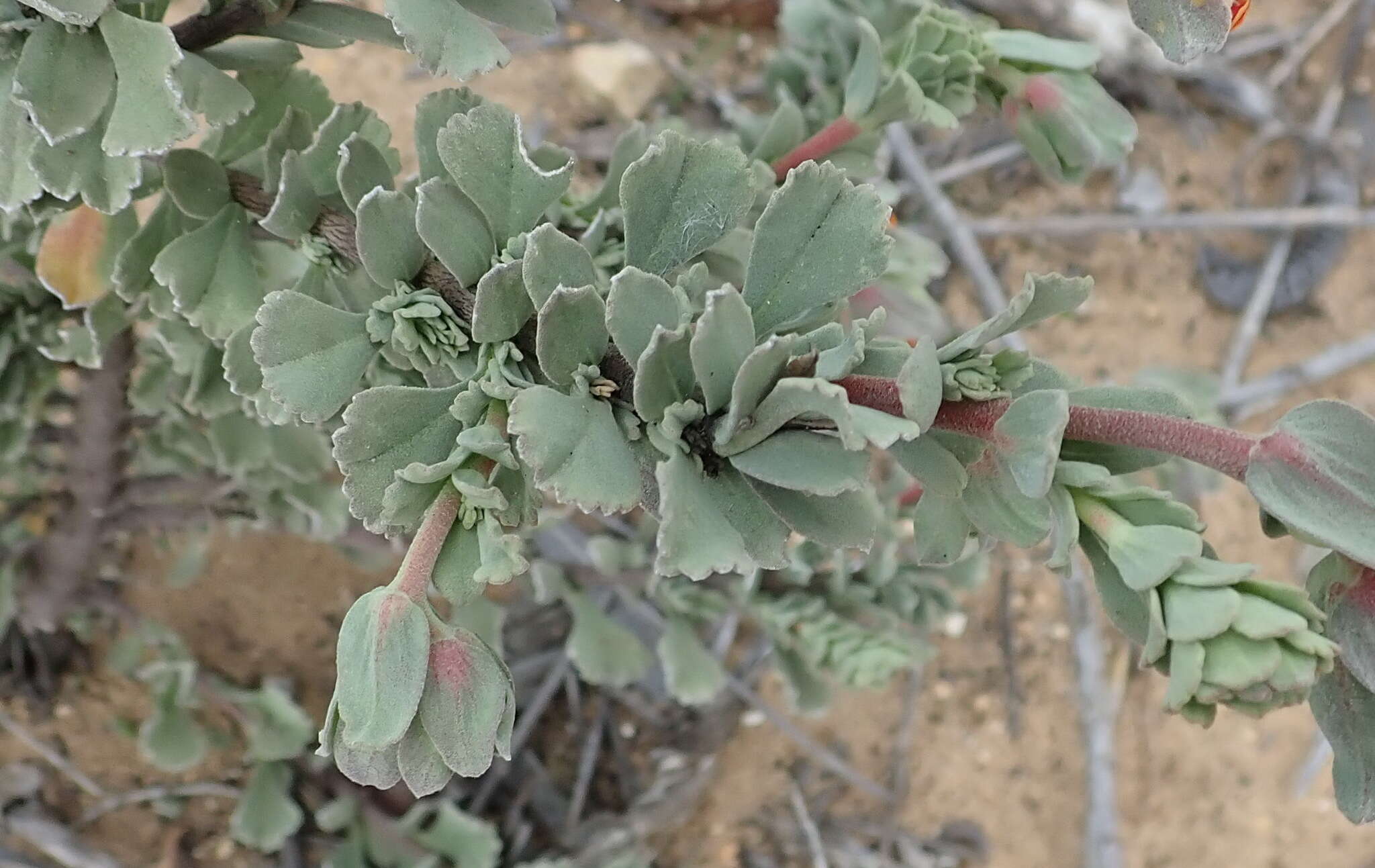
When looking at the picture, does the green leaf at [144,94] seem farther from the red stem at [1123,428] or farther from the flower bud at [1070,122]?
the flower bud at [1070,122]

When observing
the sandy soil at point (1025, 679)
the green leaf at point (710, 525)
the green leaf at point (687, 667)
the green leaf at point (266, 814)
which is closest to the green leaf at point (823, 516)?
the green leaf at point (710, 525)

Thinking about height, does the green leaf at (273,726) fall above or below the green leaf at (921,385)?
below

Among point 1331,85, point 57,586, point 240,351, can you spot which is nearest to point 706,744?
point 57,586

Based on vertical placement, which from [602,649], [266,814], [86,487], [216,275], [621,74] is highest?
[216,275]

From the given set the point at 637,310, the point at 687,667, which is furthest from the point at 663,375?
the point at 687,667

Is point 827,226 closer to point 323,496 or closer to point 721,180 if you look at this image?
point 721,180

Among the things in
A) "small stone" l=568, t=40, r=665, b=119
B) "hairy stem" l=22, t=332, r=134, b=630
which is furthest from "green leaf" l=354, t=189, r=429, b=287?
"small stone" l=568, t=40, r=665, b=119

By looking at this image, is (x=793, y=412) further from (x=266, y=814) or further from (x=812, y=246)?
(x=266, y=814)
